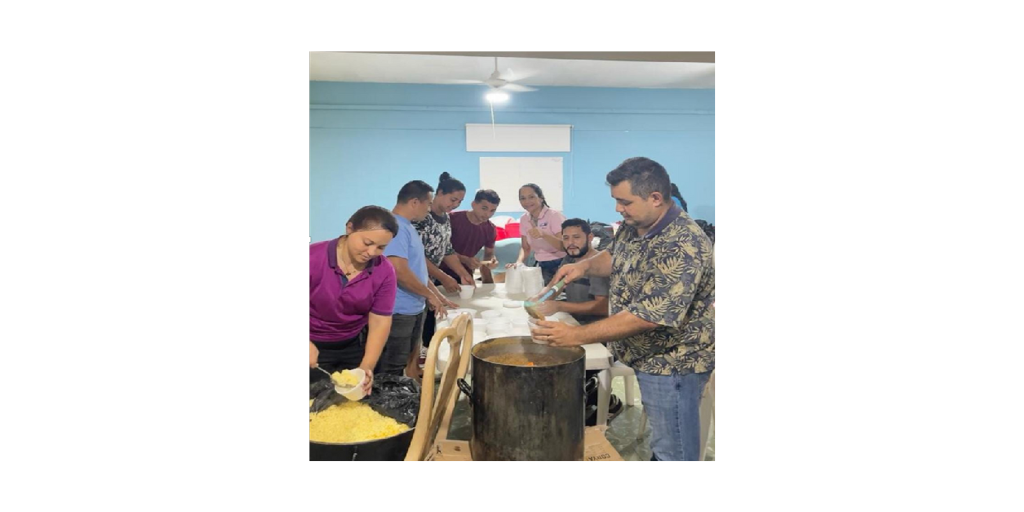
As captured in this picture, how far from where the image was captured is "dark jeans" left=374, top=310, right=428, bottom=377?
2.23 metres

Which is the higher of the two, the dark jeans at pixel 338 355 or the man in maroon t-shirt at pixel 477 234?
the man in maroon t-shirt at pixel 477 234

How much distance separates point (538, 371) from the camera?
6.48 feet

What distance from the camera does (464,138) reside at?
2.23 m

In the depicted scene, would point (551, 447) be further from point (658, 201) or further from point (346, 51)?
point (346, 51)

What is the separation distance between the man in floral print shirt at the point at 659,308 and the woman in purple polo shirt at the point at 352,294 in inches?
22.8

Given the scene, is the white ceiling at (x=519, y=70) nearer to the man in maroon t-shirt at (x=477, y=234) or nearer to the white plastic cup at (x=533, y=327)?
the man in maroon t-shirt at (x=477, y=234)

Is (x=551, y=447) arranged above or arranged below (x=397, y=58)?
below

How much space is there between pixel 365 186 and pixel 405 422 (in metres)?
0.81

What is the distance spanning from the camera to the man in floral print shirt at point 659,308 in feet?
6.88

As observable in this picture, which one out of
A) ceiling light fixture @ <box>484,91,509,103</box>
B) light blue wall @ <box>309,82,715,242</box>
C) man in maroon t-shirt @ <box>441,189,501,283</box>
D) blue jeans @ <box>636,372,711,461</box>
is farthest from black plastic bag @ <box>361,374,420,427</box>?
ceiling light fixture @ <box>484,91,509,103</box>

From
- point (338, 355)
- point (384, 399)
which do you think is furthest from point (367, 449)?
point (338, 355)

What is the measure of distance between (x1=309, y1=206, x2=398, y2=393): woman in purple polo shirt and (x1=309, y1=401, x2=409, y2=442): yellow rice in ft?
0.31

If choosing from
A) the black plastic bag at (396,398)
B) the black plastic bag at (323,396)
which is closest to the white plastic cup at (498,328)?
the black plastic bag at (396,398)

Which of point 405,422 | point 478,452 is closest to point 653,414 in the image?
point 478,452
